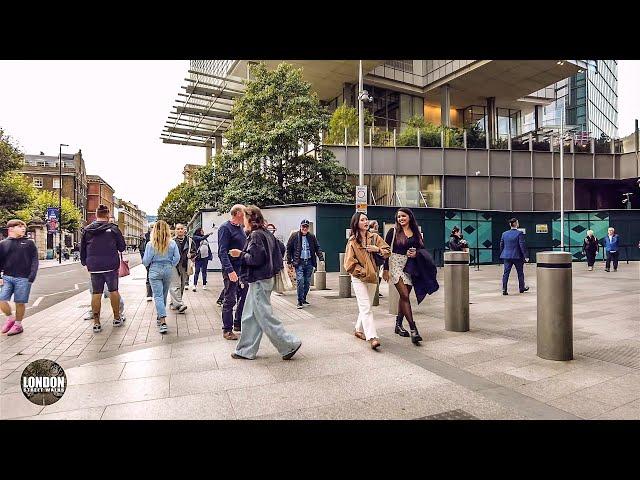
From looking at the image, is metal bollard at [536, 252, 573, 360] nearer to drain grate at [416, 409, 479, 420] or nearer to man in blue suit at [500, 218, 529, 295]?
drain grate at [416, 409, 479, 420]

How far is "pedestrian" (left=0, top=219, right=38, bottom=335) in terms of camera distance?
21.2 feet

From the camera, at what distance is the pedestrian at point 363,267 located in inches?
231

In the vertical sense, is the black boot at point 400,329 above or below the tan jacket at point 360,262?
below

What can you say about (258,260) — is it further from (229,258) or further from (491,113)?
(491,113)

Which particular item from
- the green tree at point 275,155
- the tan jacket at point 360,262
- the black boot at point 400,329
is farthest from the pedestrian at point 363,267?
the green tree at point 275,155

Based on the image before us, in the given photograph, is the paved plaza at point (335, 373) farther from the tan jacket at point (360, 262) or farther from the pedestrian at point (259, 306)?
the tan jacket at point (360, 262)

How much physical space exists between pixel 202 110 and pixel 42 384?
2939 cm

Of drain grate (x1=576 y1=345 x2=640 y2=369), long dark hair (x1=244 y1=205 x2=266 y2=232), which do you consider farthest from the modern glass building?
drain grate (x1=576 y1=345 x2=640 y2=369)

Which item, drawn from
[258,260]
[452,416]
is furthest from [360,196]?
[452,416]

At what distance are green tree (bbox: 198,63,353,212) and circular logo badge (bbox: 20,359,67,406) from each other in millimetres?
17590

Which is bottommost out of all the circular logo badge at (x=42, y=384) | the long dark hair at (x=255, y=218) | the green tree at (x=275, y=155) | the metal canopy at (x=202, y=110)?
the circular logo badge at (x=42, y=384)

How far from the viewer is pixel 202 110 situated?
30422 mm

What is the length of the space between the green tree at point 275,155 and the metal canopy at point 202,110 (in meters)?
3.53
